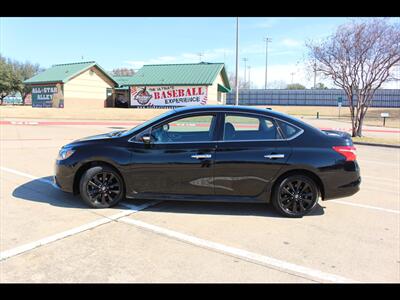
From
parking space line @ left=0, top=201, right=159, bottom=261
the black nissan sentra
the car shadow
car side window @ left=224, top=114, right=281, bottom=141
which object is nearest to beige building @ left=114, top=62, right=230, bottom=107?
the car shadow

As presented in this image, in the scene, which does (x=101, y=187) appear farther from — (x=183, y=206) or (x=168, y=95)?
(x=168, y=95)

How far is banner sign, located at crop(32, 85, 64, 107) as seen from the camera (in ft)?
127

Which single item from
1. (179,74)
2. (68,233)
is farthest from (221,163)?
(179,74)

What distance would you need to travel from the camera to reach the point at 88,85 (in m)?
41.1

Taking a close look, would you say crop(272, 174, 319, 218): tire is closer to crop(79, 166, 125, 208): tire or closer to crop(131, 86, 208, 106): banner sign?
crop(79, 166, 125, 208): tire

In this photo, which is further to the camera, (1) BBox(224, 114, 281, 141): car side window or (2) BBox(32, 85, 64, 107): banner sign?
(2) BBox(32, 85, 64, 107): banner sign

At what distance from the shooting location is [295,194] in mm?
4941

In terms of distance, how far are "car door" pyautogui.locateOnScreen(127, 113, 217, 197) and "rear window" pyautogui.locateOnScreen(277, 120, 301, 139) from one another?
3.33 feet

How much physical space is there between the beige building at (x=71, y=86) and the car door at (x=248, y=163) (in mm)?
36968

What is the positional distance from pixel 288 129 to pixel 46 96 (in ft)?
132

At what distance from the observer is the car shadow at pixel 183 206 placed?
5.12 metres

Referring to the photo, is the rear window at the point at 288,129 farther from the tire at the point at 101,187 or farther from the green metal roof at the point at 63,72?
the green metal roof at the point at 63,72

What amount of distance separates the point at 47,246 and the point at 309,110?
5798 centimetres
